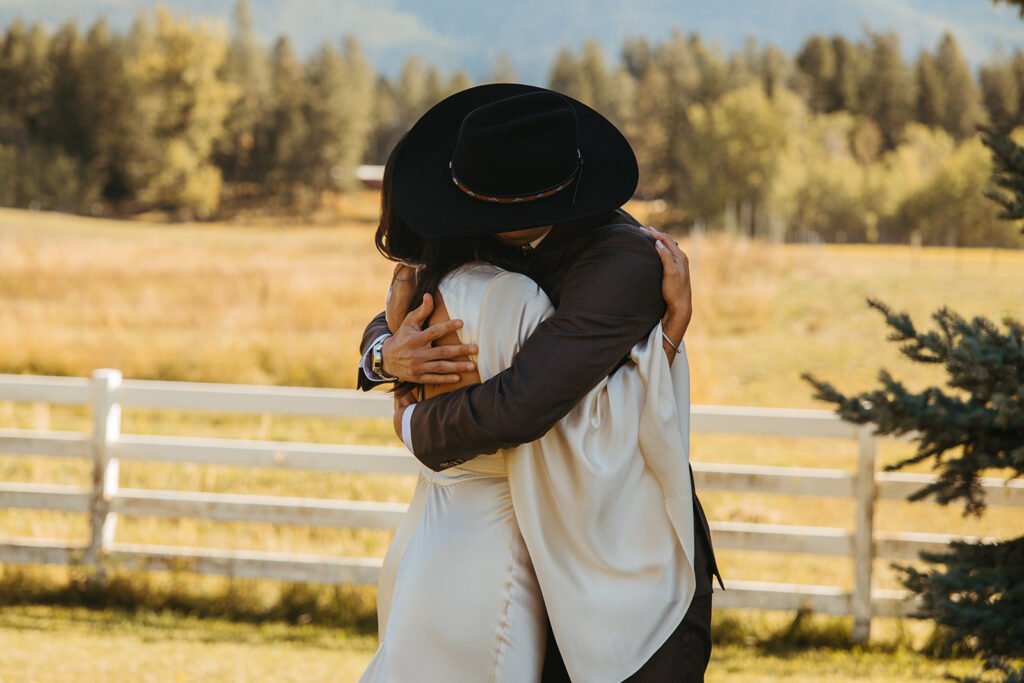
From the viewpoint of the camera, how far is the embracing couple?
1.61 m

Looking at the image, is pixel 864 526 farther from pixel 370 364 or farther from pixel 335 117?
pixel 335 117

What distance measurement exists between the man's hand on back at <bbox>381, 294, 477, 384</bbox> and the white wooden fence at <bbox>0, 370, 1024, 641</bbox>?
2.58 m

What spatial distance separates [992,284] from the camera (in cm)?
1830

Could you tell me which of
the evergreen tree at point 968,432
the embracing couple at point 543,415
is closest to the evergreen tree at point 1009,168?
the evergreen tree at point 968,432

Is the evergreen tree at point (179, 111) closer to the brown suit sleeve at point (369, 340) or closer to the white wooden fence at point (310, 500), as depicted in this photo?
the white wooden fence at point (310, 500)

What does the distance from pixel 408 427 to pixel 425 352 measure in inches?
5.5

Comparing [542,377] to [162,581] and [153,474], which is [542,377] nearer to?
[162,581]

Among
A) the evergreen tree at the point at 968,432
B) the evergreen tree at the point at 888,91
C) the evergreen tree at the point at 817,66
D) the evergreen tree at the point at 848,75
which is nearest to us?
the evergreen tree at the point at 968,432

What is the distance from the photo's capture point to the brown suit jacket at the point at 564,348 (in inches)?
61.2

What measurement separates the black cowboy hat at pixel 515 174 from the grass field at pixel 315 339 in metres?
2.17

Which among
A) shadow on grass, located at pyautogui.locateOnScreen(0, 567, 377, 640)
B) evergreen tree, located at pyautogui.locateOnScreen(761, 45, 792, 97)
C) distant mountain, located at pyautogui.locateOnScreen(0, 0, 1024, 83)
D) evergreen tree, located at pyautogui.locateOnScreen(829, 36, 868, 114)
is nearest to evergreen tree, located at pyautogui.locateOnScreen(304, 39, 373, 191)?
distant mountain, located at pyautogui.locateOnScreen(0, 0, 1024, 83)

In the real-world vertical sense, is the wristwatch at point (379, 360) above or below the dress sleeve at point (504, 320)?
below

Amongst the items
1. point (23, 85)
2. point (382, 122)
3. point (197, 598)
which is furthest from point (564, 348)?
point (382, 122)

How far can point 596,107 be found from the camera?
27.7m
